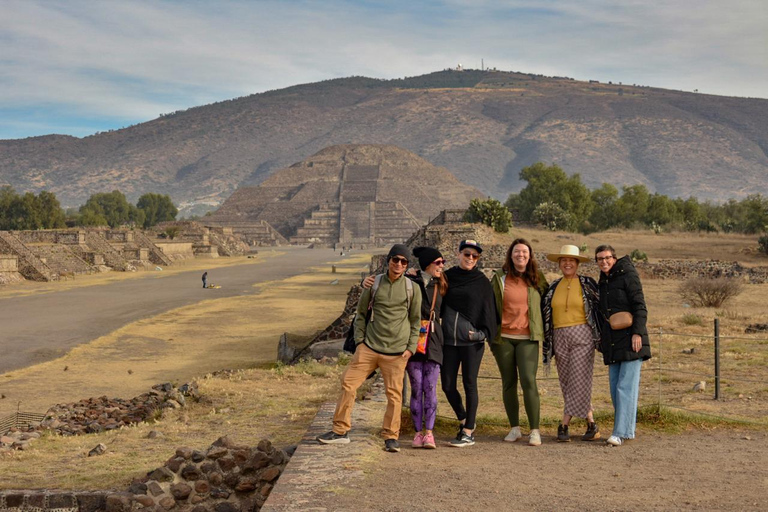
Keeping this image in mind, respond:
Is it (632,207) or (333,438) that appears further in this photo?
(632,207)

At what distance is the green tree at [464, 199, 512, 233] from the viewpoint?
155ft

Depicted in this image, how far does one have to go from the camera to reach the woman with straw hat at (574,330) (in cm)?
814

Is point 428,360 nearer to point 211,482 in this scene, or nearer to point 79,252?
point 211,482

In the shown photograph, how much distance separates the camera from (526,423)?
9172mm

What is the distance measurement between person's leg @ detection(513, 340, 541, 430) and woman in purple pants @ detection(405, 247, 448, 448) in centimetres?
80

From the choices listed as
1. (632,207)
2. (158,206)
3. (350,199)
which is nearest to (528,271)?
(632,207)

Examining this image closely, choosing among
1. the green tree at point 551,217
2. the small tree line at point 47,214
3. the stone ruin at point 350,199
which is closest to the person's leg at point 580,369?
the green tree at point 551,217

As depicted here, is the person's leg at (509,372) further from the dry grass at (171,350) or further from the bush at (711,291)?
the bush at (711,291)

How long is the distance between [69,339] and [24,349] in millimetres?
1819

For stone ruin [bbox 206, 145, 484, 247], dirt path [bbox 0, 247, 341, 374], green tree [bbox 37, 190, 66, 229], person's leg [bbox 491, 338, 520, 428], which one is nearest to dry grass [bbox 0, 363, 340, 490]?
person's leg [bbox 491, 338, 520, 428]

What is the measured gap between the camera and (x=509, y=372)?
8.17 m

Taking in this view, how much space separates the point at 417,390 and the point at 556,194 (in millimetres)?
71680

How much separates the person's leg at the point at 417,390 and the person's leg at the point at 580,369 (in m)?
1.51

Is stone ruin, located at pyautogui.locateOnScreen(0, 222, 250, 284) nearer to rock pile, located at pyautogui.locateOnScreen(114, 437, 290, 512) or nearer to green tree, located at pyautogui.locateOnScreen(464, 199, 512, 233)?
green tree, located at pyautogui.locateOnScreen(464, 199, 512, 233)
